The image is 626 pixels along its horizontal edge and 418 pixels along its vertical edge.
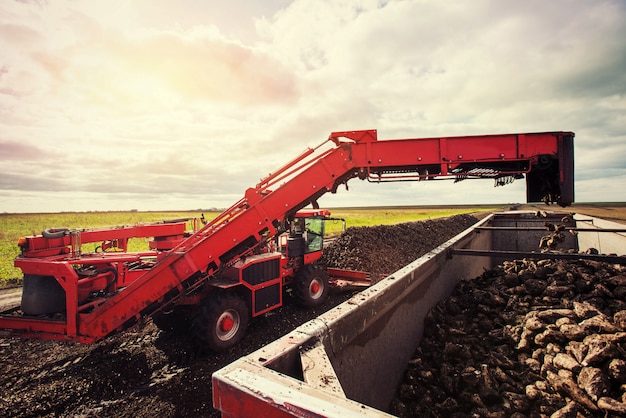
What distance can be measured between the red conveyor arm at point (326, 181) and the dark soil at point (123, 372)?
0.64 meters

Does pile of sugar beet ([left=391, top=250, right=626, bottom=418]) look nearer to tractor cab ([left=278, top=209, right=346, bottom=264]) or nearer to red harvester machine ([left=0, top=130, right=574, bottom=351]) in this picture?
red harvester machine ([left=0, top=130, right=574, bottom=351])

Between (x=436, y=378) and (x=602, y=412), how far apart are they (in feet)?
3.03

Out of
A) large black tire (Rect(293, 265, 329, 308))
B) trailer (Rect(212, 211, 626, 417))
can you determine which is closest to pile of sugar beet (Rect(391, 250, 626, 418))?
trailer (Rect(212, 211, 626, 417))

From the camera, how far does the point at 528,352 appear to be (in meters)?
2.31

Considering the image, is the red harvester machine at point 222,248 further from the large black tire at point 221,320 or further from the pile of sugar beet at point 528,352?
the pile of sugar beet at point 528,352

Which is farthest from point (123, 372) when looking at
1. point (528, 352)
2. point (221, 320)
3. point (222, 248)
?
point (528, 352)

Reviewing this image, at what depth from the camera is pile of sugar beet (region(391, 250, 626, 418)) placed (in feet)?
6.07

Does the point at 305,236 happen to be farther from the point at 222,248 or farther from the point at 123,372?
the point at 123,372

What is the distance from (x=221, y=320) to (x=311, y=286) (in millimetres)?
2278

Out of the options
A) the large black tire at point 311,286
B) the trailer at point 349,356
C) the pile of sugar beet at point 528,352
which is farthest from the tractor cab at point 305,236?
the pile of sugar beet at point 528,352

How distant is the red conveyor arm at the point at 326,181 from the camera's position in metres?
4.29

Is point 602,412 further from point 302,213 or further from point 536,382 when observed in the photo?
point 302,213

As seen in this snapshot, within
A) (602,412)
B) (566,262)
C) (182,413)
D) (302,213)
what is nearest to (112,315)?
(182,413)

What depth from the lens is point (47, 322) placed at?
4.05m
